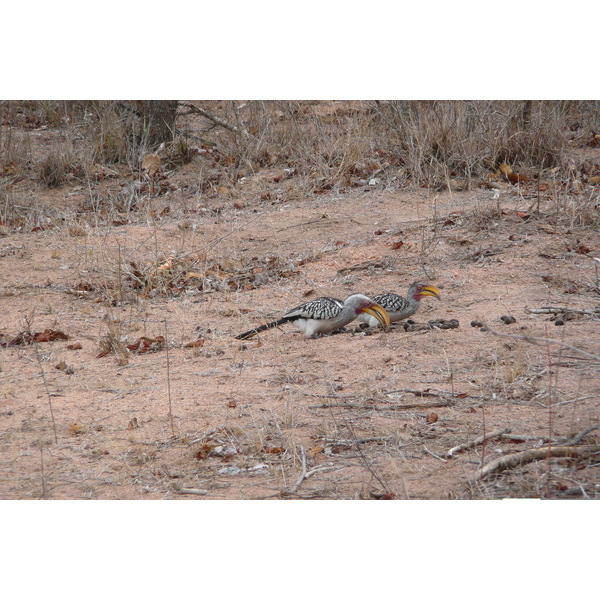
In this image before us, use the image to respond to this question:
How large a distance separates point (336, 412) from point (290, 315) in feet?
4.52

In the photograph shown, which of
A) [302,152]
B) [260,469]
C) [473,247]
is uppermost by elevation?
[302,152]

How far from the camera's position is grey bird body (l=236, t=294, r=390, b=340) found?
16.4 ft

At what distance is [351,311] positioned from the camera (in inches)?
199

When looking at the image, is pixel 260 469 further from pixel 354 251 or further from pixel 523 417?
pixel 354 251

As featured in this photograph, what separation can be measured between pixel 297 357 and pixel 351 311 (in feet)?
1.78

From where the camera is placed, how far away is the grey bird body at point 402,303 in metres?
5.09

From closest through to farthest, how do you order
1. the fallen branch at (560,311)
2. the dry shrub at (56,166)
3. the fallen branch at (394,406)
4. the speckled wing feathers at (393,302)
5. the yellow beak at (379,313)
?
the fallen branch at (394,406)
the fallen branch at (560,311)
the yellow beak at (379,313)
the speckled wing feathers at (393,302)
the dry shrub at (56,166)

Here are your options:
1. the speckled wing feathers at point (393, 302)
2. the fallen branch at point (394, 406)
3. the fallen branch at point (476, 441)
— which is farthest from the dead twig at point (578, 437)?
the speckled wing feathers at point (393, 302)

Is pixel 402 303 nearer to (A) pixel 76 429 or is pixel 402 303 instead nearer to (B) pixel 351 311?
(B) pixel 351 311

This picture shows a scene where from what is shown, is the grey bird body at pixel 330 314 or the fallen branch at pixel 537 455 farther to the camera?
the grey bird body at pixel 330 314

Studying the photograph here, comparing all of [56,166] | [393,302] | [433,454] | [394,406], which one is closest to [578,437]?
[433,454]

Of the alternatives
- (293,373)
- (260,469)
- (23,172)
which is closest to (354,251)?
(293,373)

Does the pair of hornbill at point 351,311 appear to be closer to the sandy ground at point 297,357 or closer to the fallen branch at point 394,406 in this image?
the sandy ground at point 297,357

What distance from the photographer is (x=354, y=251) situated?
21.9 ft
